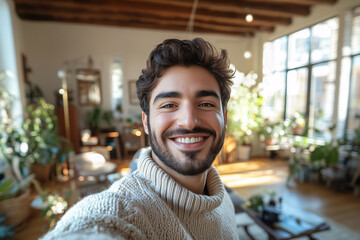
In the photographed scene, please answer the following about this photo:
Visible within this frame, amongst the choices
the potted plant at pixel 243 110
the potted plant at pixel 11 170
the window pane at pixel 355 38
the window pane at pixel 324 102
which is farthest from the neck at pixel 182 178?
the window pane at pixel 324 102

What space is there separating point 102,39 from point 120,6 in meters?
1.30

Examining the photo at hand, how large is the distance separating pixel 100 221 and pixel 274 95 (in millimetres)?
1010

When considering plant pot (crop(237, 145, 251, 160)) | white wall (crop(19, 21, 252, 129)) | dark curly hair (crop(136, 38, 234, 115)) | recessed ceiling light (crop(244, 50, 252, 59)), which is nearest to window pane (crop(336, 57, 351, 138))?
plant pot (crop(237, 145, 251, 160))

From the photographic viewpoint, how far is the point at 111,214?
37cm

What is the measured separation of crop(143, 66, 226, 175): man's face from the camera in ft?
1.82

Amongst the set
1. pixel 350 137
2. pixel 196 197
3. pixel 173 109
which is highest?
pixel 173 109

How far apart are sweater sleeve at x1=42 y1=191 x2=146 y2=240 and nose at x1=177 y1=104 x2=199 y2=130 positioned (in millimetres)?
255

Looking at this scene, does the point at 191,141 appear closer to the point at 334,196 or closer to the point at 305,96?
the point at 305,96

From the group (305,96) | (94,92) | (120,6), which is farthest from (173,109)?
(94,92)

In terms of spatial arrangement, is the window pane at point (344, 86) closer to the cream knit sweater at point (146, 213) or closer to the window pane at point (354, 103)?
the window pane at point (354, 103)

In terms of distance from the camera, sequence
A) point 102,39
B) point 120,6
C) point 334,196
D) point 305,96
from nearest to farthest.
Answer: point 305,96 → point 334,196 → point 120,6 → point 102,39

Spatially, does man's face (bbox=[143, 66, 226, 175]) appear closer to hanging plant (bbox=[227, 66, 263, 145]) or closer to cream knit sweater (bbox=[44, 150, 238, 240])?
cream knit sweater (bbox=[44, 150, 238, 240])

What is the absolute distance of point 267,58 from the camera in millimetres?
852

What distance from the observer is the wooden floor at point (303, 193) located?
7.86 feet
